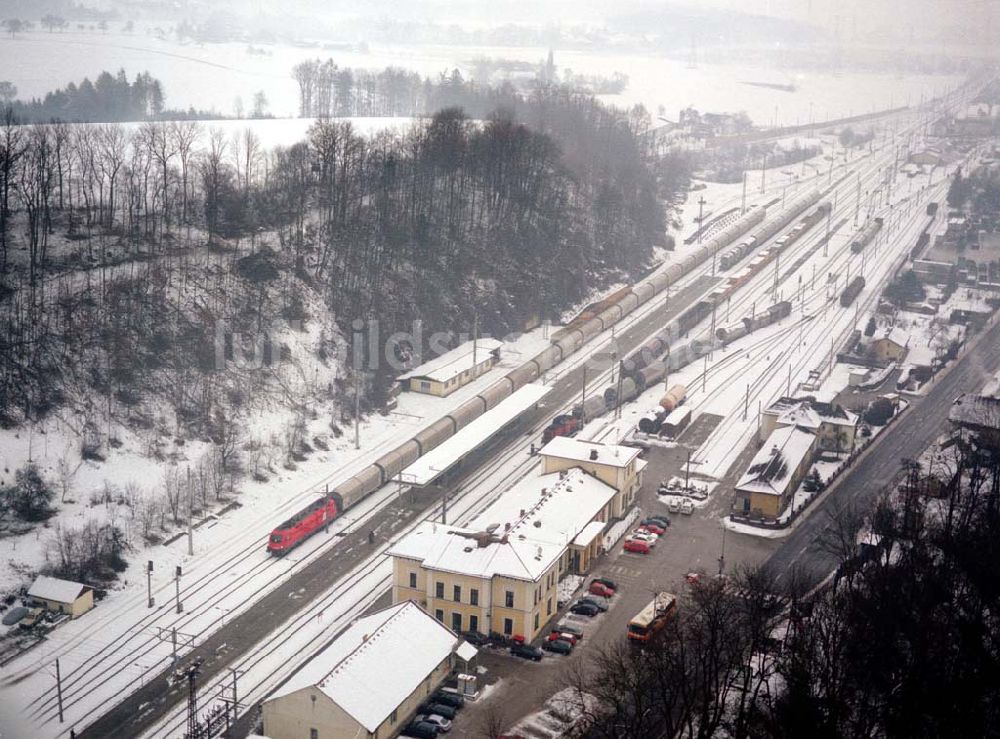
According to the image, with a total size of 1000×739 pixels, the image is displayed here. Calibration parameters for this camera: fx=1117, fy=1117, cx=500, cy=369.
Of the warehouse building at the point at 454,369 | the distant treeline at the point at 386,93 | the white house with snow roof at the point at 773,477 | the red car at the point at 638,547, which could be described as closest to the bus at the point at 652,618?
the red car at the point at 638,547

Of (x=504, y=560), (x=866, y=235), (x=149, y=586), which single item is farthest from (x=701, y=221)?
(x=149, y=586)

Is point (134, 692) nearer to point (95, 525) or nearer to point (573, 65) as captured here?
point (95, 525)

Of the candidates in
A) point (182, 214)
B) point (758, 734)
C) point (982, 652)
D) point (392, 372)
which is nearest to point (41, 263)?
point (182, 214)

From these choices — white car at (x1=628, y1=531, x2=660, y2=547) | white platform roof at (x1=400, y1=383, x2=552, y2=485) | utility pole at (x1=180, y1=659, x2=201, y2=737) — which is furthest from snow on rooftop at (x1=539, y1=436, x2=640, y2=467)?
utility pole at (x1=180, y1=659, x2=201, y2=737)

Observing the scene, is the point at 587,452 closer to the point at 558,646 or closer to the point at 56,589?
the point at 558,646

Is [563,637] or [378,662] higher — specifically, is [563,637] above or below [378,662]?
below

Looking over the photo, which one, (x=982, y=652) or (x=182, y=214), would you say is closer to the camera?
(x=982, y=652)
